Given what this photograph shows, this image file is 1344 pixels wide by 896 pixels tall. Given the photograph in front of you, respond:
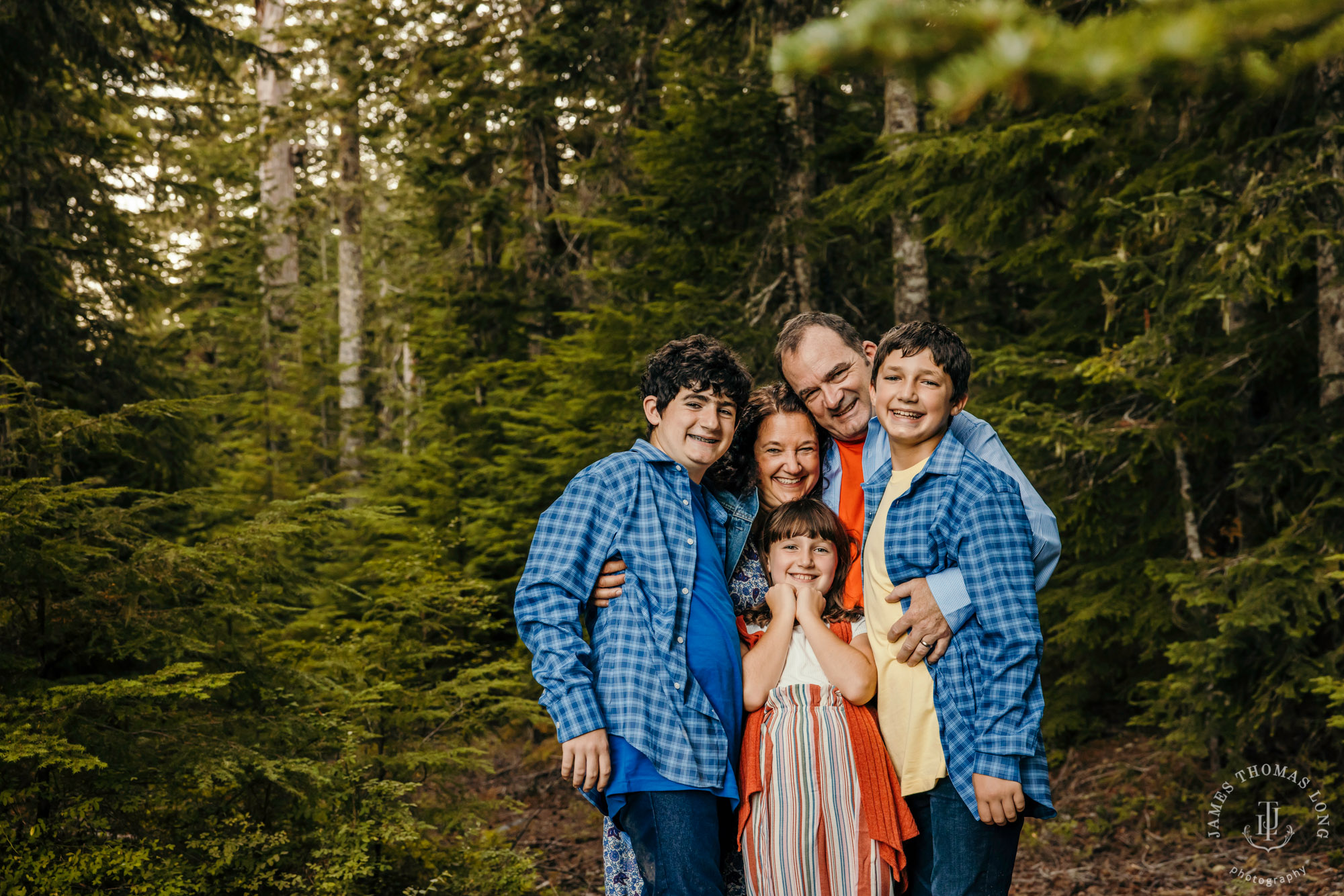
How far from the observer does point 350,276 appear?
15.0m

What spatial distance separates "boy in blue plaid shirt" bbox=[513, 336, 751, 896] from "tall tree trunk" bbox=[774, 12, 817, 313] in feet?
16.2

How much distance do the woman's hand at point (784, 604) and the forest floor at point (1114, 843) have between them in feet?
11.1

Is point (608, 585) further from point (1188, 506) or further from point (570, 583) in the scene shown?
point (1188, 506)

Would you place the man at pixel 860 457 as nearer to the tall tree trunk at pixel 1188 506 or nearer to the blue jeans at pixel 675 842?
the blue jeans at pixel 675 842

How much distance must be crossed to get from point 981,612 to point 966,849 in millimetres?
573

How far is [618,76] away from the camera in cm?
1017

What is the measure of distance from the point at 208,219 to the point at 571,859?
17955mm

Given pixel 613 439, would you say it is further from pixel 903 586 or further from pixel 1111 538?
pixel 903 586

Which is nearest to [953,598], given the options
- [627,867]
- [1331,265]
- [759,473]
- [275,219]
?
[759,473]

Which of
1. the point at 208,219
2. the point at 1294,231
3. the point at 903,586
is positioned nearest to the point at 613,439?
the point at 1294,231

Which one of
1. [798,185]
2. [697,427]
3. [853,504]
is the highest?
[798,185]

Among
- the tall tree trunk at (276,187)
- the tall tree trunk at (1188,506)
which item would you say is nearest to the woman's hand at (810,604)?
the tall tree trunk at (1188,506)

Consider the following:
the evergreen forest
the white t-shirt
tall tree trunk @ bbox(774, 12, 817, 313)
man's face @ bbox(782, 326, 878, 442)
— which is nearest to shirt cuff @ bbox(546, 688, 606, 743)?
the white t-shirt

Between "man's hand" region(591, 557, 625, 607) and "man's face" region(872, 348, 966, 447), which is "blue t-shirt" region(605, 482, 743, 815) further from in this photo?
"man's face" region(872, 348, 966, 447)
